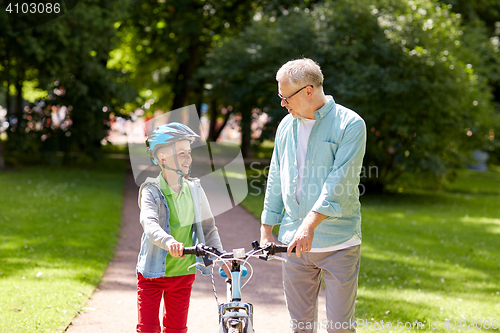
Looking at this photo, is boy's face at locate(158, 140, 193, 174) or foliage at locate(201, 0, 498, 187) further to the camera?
foliage at locate(201, 0, 498, 187)

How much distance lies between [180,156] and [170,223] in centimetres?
42

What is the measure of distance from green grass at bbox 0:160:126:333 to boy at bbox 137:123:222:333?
1615mm

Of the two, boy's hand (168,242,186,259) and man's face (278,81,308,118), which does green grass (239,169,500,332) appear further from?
boy's hand (168,242,186,259)

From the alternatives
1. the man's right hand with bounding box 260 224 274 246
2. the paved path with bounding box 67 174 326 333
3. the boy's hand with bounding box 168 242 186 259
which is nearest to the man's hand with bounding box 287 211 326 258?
the man's right hand with bounding box 260 224 274 246

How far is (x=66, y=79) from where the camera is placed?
14984 mm

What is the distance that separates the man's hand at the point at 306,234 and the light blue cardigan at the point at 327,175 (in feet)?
0.14

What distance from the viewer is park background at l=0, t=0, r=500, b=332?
6238 millimetres

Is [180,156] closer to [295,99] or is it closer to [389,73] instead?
[295,99]

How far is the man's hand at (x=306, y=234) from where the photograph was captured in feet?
8.91

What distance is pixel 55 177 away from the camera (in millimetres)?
15008

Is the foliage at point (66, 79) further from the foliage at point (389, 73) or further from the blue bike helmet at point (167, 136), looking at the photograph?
the blue bike helmet at point (167, 136)

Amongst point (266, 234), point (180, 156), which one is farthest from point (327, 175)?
point (180, 156)

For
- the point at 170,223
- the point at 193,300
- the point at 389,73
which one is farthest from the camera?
the point at 389,73

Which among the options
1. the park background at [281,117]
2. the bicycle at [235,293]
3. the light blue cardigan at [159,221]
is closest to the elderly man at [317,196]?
the bicycle at [235,293]
